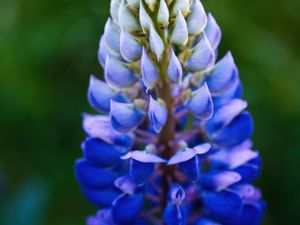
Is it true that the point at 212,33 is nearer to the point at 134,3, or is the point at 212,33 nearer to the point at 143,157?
the point at 134,3

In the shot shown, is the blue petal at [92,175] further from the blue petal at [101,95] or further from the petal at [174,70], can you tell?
the petal at [174,70]

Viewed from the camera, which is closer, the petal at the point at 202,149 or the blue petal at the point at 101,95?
the petal at the point at 202,149

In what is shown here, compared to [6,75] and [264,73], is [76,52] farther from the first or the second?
[264,73]

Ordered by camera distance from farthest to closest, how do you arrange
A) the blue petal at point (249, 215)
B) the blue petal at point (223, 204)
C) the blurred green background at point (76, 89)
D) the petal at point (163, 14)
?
the blurred green background at point (76, 89)
the blue petal at point (249, 215)
the blue petal at point (223, 204)
the petal at point (163, 14)

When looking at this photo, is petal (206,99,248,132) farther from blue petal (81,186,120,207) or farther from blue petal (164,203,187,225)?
blue petal (81,186,120,207)

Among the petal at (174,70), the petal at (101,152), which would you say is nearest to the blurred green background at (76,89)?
the petal at (101,152)

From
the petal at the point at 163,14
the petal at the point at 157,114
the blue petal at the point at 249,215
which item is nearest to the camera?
the petal at the point at 163,14
